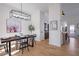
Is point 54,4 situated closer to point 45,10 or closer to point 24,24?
point 45,10

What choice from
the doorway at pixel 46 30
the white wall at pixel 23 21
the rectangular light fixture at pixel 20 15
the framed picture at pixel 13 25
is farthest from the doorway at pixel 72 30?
the framed picture at pixel 13 25

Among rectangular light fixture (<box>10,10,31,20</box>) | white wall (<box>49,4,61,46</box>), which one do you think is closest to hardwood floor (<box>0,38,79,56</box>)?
white wall (<box>49,4,61,46</box>)

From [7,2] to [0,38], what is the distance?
0.69 meters

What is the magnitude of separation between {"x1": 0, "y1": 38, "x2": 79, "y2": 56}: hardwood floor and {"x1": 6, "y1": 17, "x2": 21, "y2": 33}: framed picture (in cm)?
45

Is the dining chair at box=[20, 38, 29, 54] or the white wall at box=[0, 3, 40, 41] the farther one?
the dining chair at box=[20, 38, 29, 54]

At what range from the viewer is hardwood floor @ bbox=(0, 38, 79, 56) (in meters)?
2.25

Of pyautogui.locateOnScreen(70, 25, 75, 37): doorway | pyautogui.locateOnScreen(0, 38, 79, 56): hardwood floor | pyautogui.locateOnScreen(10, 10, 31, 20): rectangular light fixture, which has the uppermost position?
pyautogui.locateOnScreen(10, 10, 31, 20): rectangular light fixture

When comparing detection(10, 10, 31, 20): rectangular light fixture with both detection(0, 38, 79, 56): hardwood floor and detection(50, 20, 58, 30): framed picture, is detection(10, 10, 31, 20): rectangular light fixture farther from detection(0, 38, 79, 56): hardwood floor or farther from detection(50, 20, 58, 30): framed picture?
detection(0, 38, 79, 56): hardwood floor

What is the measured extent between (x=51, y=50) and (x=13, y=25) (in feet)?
2.88

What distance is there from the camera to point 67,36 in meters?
2.25

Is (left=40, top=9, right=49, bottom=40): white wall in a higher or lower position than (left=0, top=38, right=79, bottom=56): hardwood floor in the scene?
higher

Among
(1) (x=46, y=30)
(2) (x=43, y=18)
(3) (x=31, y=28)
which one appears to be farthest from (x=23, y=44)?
(2) (x=43, y=18)

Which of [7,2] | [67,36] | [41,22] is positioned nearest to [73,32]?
[67,36]

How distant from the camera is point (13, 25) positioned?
221 cm
